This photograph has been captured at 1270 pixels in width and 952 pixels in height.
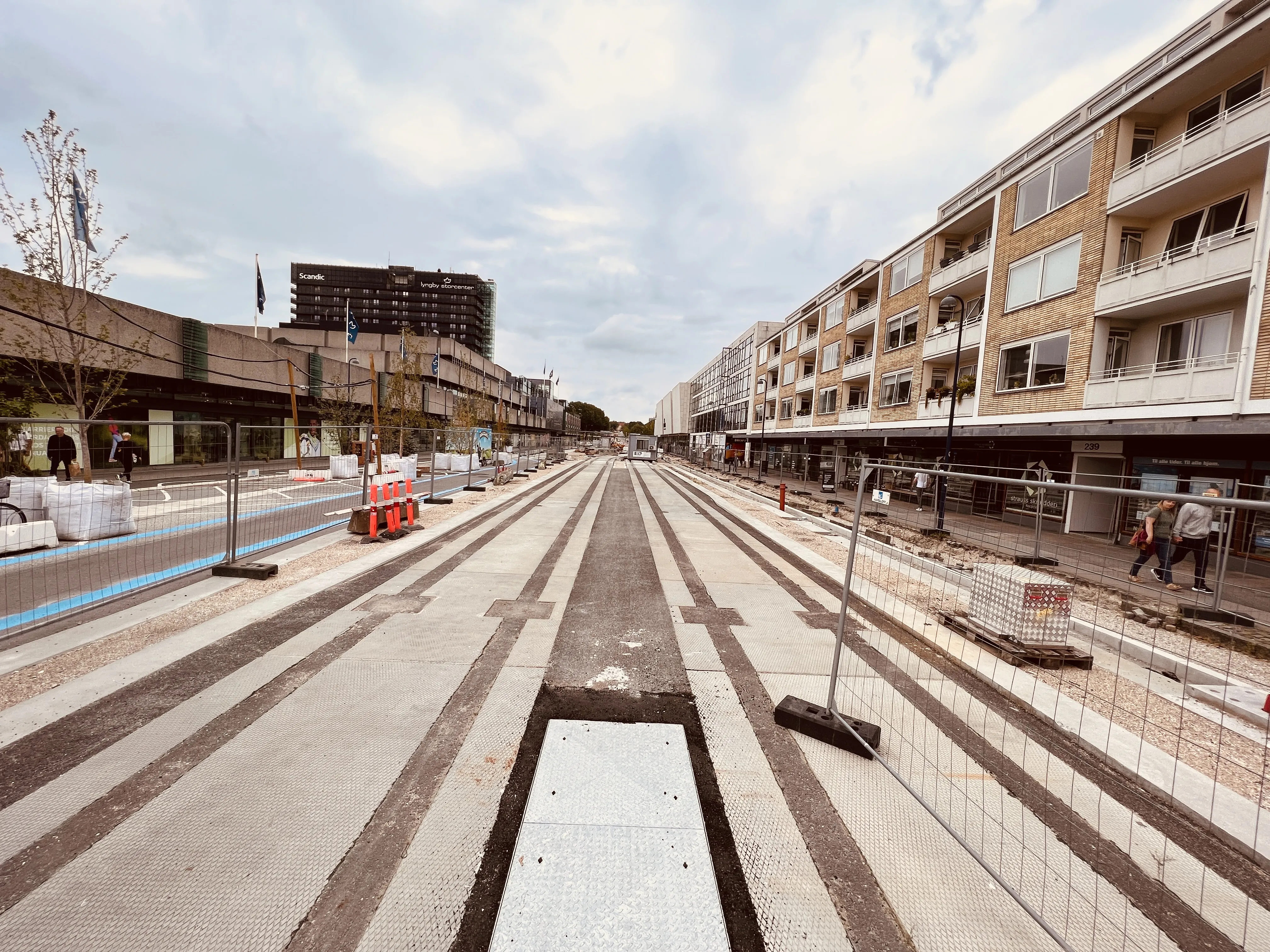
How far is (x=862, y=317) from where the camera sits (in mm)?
28094

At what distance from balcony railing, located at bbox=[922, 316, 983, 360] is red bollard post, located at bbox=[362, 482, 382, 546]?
20.3 metres

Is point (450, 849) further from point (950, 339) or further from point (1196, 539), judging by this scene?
point (950, 339)

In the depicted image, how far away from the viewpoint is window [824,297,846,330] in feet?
103

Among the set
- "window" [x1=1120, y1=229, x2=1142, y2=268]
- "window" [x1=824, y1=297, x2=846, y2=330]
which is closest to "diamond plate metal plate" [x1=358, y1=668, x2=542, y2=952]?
"window" [x1=1120, y1=229, x2=1142, y2=268]

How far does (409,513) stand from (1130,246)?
21.0m

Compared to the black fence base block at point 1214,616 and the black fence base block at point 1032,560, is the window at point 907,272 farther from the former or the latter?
the black fence base block at point 1032,560

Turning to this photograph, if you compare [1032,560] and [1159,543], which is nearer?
[1159,543]

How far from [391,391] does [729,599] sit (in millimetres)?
27537

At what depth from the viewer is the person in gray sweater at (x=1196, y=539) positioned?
19.1ft

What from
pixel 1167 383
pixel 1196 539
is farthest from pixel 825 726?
pixel 1167 383

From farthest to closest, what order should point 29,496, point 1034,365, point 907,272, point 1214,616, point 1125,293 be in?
point 907,272 → point 1034,365 → point 1125,293 → point 29,496 → point 1214,616

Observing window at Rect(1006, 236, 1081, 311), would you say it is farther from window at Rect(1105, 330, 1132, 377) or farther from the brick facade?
window at Rect(1105, 330, 1132, 377)

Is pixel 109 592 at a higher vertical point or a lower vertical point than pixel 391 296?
lower

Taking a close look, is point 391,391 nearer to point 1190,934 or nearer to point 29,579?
point 29,579
